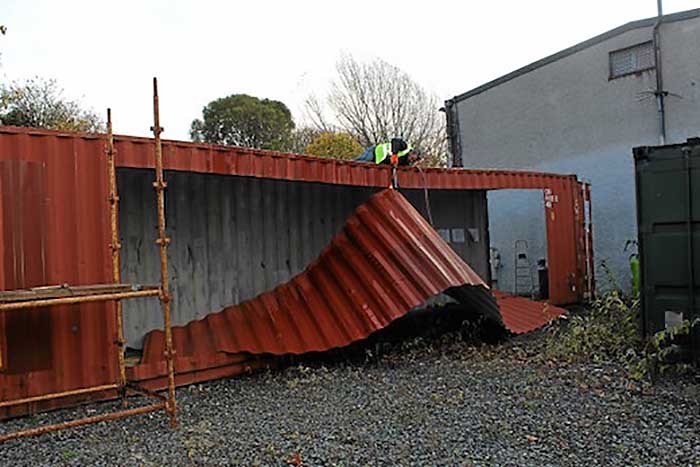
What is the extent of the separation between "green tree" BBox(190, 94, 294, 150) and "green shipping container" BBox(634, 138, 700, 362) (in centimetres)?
2272

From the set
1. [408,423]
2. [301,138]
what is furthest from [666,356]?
[301,138]

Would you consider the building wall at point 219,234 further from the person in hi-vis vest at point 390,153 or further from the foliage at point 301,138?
the foliage at point 301,138

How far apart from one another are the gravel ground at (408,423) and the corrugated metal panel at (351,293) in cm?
45

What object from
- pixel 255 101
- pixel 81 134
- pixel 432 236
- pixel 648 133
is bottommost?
pixel 432 236

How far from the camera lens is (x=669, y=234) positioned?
20.0 ft

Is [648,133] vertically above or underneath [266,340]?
above

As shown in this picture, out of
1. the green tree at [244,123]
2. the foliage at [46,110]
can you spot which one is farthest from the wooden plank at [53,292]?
the green tree at [244,123]

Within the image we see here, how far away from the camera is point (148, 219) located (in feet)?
23.0

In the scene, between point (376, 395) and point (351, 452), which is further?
point (376, 395)

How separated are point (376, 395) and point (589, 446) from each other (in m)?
1.90

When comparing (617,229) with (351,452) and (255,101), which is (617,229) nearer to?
(351,452)

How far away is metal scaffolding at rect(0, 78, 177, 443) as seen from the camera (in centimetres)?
425

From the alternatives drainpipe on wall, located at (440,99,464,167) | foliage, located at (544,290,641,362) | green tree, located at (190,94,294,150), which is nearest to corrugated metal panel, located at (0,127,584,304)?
foliage, located at (544,290,641,362)

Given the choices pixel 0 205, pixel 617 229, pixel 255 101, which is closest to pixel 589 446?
pixel 0 205
